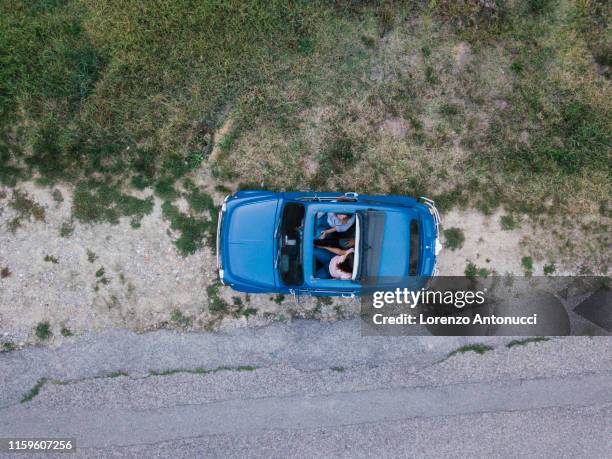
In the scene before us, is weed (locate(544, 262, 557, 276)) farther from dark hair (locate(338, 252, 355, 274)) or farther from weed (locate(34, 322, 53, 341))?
weed (locate(34, 322, 53, 341))

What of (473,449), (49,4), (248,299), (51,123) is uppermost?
(49,4)

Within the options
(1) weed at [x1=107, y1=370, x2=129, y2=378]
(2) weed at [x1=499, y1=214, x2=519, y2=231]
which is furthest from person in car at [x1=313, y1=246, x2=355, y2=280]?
(1) weed at [x1=107, y1=370, x2=129, y2=378]

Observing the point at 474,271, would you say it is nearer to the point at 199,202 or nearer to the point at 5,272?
the point at 199,202

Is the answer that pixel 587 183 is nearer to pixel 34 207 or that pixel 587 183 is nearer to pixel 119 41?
pixel 119 41

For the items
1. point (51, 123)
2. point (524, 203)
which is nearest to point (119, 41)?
point (51, 123)

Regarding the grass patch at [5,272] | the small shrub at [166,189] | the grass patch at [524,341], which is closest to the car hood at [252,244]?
the small shrub at [166,189]
